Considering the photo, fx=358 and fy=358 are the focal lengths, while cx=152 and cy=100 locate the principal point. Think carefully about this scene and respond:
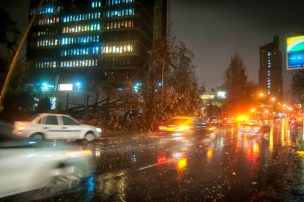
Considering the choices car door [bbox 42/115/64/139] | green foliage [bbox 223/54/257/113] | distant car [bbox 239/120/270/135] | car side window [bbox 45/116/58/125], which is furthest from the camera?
green foliage [bbox 223/54/257/113]

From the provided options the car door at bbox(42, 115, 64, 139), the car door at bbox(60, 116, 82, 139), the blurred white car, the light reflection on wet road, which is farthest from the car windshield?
the light reflection on wet road

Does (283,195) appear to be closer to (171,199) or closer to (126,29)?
(171,199)

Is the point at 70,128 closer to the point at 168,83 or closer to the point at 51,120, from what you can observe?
the point at 51,120

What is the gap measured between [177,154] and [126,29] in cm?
10909

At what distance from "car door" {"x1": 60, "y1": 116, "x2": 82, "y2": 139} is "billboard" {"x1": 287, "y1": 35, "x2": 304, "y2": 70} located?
55.4ft

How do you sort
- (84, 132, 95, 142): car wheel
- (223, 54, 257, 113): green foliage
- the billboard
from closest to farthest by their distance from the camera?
(84, 132, 95, 142): car wheel
the billboard
(223, 54, 257, 113): green foliage

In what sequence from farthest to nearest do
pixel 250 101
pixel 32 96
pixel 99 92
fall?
pixel 250 101, pixel 99 92, pixel 32 96

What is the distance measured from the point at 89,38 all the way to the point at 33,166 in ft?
407

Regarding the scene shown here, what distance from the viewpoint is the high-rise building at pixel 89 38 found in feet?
398

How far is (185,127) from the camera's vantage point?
2736 cm

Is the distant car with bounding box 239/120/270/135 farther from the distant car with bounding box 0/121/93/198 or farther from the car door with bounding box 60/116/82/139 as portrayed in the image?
the distant car with bounding box 0/121/93/198

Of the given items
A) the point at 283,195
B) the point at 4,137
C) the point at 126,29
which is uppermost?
the point at 126,29

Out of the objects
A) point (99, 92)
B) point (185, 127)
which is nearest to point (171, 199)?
point (185, 127)

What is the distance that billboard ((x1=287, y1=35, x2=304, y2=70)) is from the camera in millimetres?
26806
